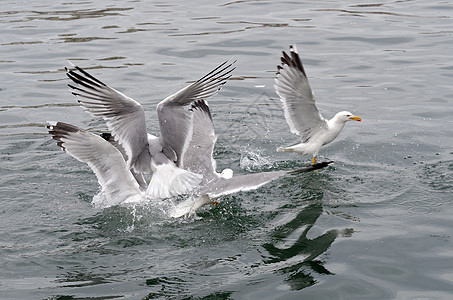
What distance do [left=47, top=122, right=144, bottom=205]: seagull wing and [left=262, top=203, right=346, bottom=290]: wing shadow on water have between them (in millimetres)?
1561

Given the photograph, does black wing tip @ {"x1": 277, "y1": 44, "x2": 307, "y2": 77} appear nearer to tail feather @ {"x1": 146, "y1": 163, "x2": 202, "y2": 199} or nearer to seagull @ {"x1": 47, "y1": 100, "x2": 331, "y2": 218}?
seagull @ {"x1": 47, "y1": 100, "x2": 331, "y2": 218}

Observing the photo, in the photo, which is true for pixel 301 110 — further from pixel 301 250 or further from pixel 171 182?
pixel 301 250

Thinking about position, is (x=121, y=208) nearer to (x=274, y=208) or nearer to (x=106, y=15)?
(x=274, y=208)

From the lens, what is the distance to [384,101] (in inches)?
383

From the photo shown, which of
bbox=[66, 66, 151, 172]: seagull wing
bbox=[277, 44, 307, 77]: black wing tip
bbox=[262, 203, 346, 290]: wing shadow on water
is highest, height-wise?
bbox=[277, 44, 307, 77]: black wing tip

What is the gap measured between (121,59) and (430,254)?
26.5ft

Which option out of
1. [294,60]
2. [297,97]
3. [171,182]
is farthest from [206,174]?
[294,60]

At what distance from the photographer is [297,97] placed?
7.21 m

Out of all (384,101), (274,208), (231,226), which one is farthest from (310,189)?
(384,101)

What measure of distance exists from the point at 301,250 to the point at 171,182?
4.62 feet

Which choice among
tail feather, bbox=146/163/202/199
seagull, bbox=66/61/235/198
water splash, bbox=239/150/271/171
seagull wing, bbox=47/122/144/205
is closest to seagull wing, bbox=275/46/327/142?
water splash, bbox=239/150/271/171

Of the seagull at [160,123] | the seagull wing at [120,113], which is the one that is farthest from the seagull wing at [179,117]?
the seagull wing at [120,113]

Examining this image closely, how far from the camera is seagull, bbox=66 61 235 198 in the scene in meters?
6.06

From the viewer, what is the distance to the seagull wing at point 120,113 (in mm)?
6051
